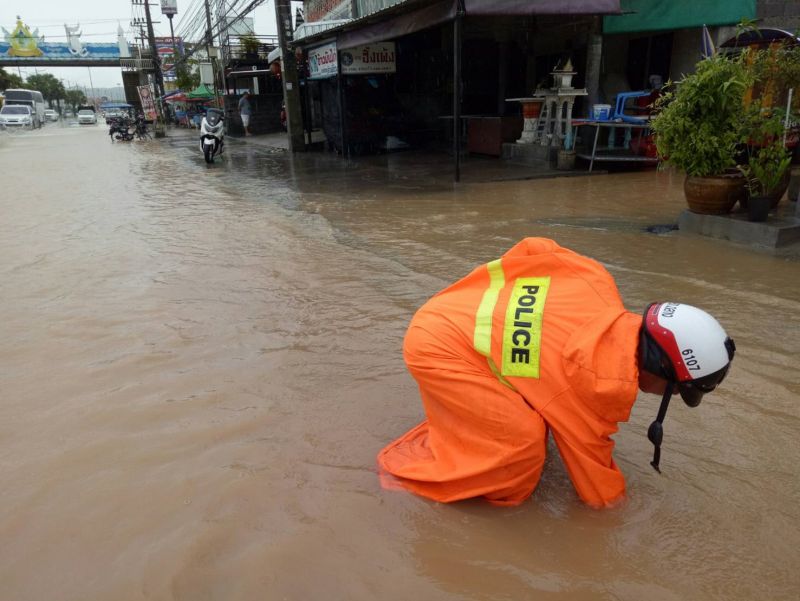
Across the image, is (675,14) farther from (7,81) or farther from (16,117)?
(7,81)

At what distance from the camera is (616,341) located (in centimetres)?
173

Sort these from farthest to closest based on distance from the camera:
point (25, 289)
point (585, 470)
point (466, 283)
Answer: point (25, 289), point (466, 283), point (585, 470)

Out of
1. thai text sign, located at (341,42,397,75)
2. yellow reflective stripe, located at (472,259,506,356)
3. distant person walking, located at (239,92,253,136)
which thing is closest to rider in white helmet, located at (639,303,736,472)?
yellow reflective stripe, located at (472,259,506,356)

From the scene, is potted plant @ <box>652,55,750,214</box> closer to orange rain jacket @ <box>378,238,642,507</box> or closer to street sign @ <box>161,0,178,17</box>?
orange rain jacket @ <box>378,238,642,507</box>

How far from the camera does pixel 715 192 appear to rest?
574 cm

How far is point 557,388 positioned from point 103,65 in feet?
224

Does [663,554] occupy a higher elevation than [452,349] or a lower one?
lower

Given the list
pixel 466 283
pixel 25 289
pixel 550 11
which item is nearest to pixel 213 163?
pixel 550 11

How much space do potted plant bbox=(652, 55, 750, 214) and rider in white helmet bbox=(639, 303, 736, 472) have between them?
4458mm

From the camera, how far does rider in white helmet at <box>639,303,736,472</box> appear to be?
5.48ft

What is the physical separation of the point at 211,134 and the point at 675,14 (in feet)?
33.5

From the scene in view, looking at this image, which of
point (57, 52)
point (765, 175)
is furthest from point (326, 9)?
point (57, 52)

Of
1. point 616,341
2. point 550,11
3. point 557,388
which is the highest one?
point 550,11

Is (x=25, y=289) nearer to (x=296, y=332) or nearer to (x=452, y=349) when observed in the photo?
(x=296, y=332)
